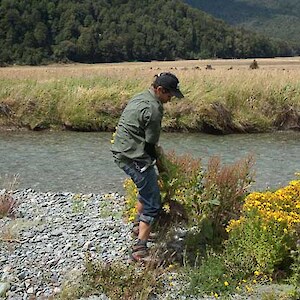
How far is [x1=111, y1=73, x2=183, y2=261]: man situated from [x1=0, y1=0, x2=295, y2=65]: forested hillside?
63132 millimetres

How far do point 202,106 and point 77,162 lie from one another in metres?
Result: 6.47

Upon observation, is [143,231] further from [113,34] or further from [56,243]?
[113,34]

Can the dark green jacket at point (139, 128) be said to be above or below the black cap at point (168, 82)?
below

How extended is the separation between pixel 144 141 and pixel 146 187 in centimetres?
53

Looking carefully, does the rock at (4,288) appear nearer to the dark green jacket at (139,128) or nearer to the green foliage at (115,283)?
the green foliage at (115,283)

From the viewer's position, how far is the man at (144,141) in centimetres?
631

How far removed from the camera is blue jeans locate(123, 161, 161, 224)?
6449 mm

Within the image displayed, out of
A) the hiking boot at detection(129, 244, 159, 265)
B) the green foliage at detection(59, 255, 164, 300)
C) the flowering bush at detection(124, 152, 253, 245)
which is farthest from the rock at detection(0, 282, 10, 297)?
the flowering bush at detection(124, 152, 253, 245)

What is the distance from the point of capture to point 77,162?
14.3 meters

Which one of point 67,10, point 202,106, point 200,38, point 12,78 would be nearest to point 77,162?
point 202,106

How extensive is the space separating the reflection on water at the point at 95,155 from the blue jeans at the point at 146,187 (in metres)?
4.90

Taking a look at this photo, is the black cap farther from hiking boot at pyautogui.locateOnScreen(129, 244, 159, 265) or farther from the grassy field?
the grassy field

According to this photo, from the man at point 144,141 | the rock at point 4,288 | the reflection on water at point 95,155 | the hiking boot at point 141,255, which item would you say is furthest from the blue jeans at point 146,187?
the reflection on water at point 95,155

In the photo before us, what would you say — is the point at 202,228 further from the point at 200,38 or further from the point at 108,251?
the point at 200,38
